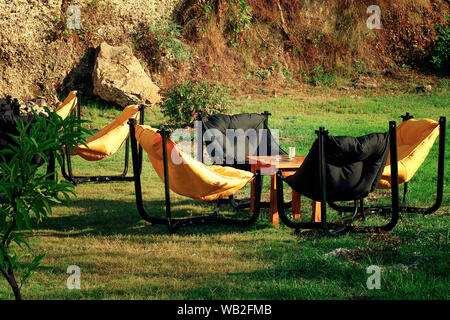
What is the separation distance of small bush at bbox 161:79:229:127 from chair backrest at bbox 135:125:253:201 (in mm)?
4762

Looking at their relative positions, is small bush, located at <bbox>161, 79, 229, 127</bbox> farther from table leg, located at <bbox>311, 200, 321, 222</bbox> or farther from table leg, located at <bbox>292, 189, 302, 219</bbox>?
table leg, located at <bbox>311, 200, 321, 222</bbox>

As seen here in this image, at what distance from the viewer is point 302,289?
11.1ft

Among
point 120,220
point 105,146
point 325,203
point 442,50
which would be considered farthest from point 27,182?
point 442,50

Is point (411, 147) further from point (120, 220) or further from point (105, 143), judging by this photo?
point (105, 143)

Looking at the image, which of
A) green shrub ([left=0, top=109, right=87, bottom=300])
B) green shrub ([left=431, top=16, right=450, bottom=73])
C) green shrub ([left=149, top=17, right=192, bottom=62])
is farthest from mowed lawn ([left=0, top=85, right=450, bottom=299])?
green shrub ([left=431, top=16, right=450, bottom=73])

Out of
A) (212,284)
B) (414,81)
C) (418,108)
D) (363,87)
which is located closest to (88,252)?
(212,284)

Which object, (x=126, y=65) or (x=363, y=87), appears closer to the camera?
(x=126, y=65)

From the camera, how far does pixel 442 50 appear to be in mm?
14805

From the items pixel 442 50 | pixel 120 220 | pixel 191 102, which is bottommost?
pixel 120 220

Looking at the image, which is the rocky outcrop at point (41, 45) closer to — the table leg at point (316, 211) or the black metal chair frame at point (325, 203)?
the table leg at point (316, 211)

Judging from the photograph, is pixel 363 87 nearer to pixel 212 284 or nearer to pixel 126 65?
pixel 126 65

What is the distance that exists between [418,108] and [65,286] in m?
9.90

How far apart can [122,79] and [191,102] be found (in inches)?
79.9

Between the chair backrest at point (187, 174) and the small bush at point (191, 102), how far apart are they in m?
4.76
